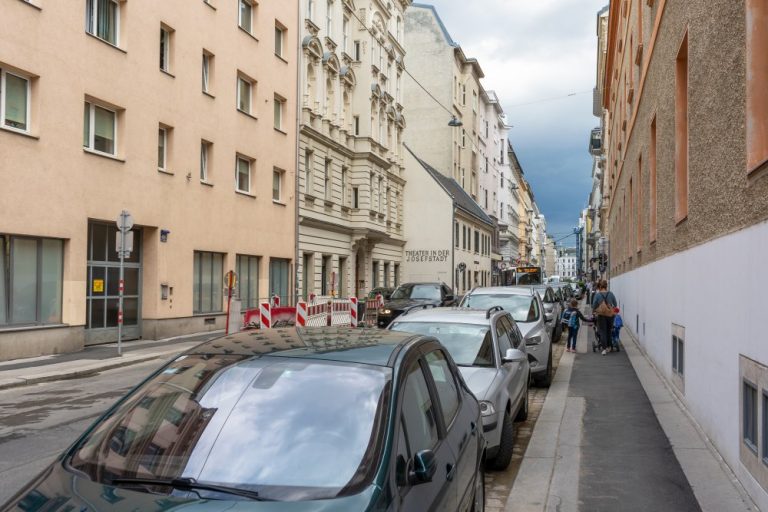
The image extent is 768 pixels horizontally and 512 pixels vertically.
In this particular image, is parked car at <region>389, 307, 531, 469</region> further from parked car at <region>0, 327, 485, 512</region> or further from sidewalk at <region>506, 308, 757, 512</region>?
parked car at <region>0, 327, 485, 512</region>

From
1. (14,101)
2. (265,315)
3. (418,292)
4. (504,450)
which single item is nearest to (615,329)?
(265,315)

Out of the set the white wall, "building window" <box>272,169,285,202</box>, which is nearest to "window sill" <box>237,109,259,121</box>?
"building window" <box>272,169,285,202</box>

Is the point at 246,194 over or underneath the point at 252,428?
over

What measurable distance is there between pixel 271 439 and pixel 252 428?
0.37 feet

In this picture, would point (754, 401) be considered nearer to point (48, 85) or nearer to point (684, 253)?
point (684, 253)

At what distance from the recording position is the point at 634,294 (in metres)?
17.9

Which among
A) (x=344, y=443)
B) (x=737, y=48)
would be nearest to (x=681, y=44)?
(x=737, y=48)

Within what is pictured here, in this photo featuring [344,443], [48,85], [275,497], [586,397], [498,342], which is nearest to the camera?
[275,497]

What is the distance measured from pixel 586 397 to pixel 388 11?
107ft

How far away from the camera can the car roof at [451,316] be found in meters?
7.95

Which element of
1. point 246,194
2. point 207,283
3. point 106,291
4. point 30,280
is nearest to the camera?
point 30,280

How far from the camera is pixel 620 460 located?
6.73m

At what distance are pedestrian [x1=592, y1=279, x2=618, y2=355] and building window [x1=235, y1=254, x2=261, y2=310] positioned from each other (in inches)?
495

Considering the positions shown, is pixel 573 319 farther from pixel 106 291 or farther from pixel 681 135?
pixel 106 291
